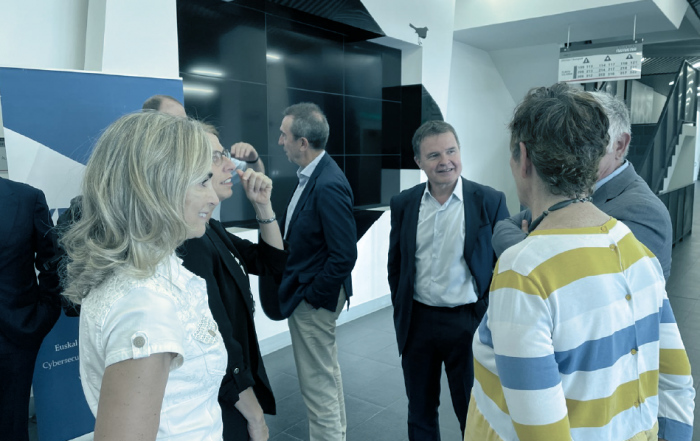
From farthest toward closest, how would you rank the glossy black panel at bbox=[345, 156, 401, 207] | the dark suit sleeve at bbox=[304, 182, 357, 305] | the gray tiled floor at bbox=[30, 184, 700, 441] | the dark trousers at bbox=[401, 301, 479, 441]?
1. the glossy black panel at bbox=[345, 156, 401, 207]
2. the gray tiled floor at bbox=[30, 184, 700, 441]
3. the dark suit sleeve at bbox=[304, 182, 357, 305]
4. the dark trousers at bbox=[401, 301, 479, 441]

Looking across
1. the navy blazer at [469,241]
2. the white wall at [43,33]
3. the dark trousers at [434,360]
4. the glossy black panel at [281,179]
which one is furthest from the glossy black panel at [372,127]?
the dark trousers at [434,360]

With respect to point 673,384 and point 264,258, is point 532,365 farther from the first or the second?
point 264,258

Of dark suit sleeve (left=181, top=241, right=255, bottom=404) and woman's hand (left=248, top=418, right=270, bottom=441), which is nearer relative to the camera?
dark suit sleeve (left=181, top=241, right=255, bottom=404)

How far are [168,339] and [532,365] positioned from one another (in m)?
0.73

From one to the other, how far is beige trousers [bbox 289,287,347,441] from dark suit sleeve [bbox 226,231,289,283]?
0.59 m

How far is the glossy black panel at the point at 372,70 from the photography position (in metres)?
5.63

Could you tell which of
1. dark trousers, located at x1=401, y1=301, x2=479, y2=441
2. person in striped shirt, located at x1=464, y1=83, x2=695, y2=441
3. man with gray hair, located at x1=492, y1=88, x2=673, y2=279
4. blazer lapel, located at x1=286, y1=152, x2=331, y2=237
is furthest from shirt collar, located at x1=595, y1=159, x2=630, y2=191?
blazer lapel, located at x1=286, y1=152, x2=331, y2=237

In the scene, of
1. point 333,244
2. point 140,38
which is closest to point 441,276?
point 333,244

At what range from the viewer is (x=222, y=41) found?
13.5 ft

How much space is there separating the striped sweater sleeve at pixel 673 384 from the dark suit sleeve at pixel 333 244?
1534 millimetres

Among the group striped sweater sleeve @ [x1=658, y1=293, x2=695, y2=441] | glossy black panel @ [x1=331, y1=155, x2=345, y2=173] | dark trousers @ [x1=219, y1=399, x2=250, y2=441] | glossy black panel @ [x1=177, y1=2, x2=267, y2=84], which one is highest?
glossy black panel @ [x1=177, y1=2, x2=267, y2=84]

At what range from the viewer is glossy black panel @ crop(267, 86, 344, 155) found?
4.64m

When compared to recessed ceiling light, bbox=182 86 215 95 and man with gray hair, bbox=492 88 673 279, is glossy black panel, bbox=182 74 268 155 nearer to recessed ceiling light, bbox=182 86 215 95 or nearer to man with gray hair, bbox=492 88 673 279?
recessed ceiling light, bbox=182 86 215 95

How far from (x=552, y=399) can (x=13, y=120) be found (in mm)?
2597
